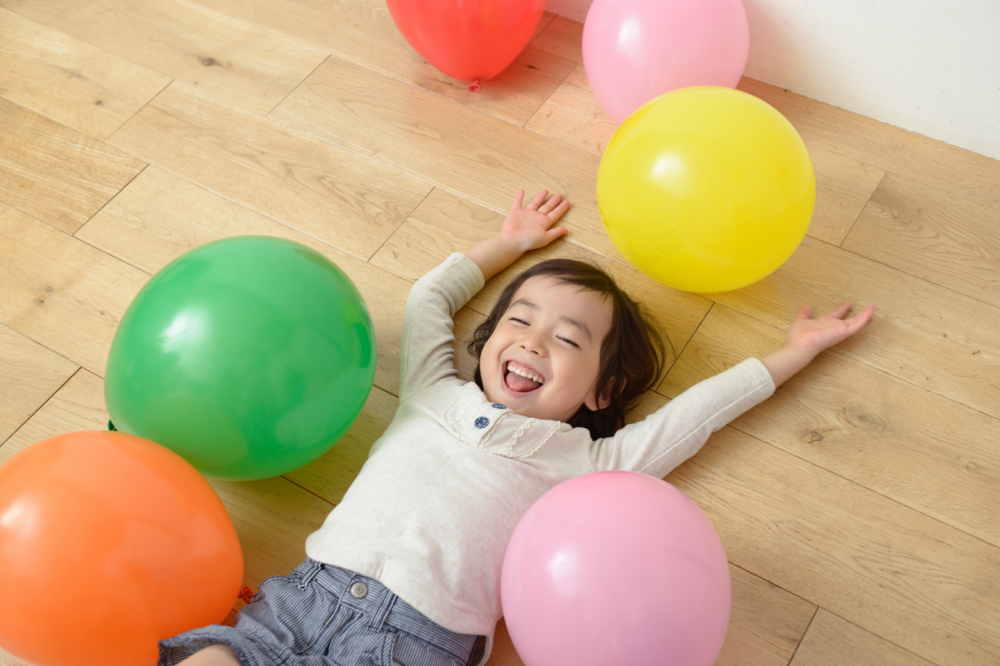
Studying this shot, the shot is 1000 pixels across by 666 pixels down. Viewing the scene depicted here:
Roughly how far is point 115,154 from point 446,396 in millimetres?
1118

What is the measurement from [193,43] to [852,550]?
6.50 ft

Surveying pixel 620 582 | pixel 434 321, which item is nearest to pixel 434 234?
pixel 434 321

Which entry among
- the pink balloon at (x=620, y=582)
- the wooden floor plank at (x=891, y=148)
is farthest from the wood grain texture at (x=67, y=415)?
the wooden floor plank at (x=891, y=148)

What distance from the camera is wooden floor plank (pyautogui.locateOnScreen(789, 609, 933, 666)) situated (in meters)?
1.19

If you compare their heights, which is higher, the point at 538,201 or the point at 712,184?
the point at 712,184

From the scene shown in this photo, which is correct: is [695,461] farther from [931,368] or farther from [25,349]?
[25,349]

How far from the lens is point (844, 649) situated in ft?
3.94

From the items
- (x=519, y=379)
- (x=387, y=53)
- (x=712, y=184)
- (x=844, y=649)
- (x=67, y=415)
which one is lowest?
(x=844, y=649)

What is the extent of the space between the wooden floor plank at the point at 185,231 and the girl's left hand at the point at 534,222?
252mm

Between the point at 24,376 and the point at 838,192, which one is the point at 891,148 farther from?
the point at 24,376

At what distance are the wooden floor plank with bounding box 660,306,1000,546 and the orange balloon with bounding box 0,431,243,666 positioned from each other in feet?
2.88

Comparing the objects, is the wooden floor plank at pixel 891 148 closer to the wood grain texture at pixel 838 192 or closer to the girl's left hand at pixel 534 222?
the wood grain texture at pixel 838 192

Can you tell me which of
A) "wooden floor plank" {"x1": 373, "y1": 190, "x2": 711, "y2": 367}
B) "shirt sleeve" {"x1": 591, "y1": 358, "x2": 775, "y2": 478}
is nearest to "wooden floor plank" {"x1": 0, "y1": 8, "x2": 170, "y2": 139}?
"wooden floor plank" {"x1": 373, "y1": 190, "x2": 711, "y2": 367}

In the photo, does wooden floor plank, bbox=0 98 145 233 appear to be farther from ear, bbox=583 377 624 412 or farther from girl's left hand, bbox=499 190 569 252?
ear, bbox=583 377 624 412
